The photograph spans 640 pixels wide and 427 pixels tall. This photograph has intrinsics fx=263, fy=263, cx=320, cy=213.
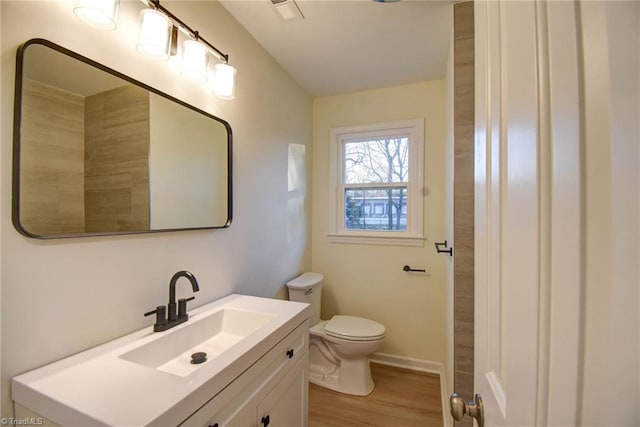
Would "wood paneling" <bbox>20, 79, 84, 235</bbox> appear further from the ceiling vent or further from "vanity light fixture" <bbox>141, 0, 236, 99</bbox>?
the ceiling vent

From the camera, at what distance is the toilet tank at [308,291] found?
6.84 feet

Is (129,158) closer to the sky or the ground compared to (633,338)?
closer to the sky

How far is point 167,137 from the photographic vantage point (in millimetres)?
1179

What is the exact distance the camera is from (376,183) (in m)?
2.52

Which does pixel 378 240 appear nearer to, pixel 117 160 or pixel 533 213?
pixel 117 160

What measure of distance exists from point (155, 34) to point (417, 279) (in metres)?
2.35

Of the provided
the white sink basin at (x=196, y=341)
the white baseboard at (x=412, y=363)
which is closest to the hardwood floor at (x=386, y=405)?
the white baseboard at (x=412, y=363)

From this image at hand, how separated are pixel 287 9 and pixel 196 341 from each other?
1.76 metres

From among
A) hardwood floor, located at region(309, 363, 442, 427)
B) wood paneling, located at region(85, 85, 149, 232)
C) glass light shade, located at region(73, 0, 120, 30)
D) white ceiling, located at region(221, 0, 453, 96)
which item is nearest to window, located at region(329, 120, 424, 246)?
white ceiling, located at region(221, 0, 453, 96)

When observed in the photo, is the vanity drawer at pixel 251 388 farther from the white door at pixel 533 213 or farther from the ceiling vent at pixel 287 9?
the ceiling vent at pixel 287 9

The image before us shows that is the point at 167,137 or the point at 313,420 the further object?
the point at 313,420

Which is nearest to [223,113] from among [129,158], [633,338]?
[129,158]

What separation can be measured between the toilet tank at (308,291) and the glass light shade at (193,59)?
1.52 m

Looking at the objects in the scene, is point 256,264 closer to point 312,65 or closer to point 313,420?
point 313,420
